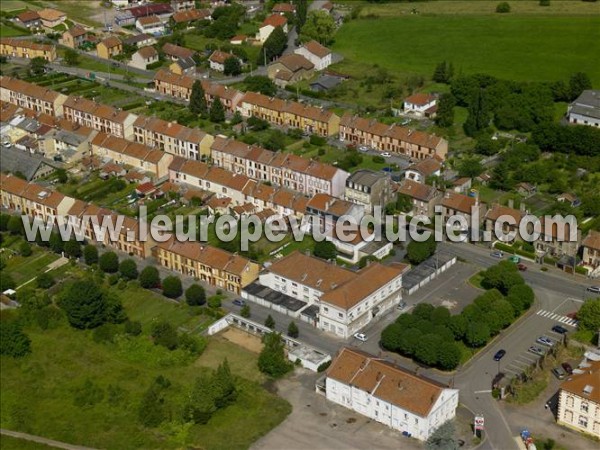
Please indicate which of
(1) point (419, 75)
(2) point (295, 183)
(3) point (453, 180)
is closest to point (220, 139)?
(2) point (295, 183)

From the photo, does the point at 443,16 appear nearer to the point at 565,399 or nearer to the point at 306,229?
the point at 306,229

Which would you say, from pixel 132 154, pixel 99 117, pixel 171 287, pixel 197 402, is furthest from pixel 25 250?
pixel 99 117

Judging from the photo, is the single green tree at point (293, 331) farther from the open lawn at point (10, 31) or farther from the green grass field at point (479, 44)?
the open lawn at point (10, 31)

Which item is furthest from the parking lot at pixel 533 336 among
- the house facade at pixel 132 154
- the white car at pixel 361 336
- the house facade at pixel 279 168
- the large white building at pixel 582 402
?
the house facade at pixel 132 154

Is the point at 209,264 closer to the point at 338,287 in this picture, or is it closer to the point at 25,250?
the point at 338,287

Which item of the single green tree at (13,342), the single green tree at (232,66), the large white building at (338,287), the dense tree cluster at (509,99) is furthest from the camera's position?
the single green tree at (232,66)

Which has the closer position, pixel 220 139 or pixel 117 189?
pixel 117 189
